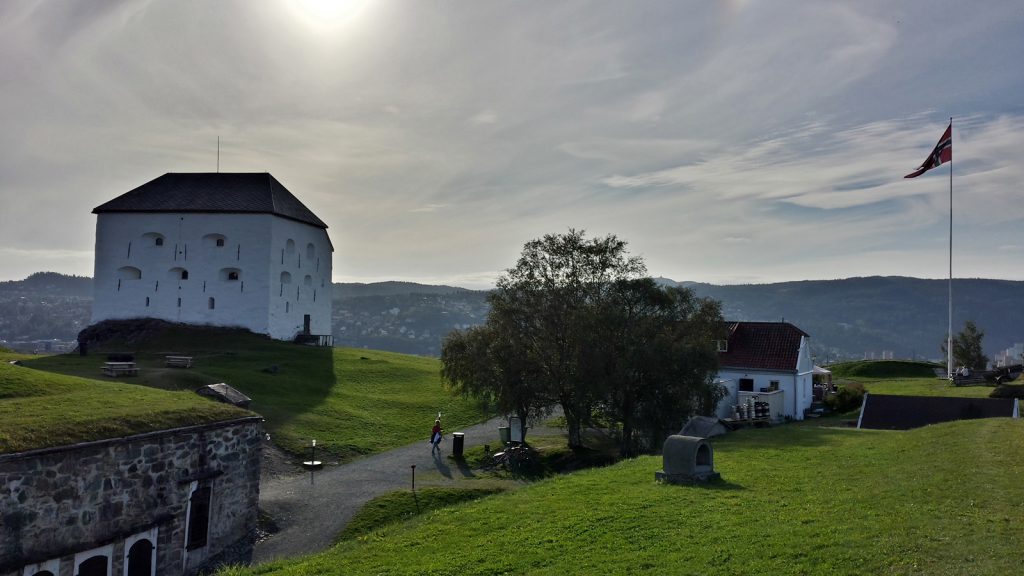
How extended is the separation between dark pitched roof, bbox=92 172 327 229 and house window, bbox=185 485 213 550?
4587 cm

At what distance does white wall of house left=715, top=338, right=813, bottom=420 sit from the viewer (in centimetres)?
4175

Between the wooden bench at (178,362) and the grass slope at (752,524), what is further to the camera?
the wooden bench at (178,362)

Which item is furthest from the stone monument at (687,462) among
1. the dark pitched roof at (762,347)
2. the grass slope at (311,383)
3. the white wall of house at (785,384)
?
the dark pitched roof at (762,347)

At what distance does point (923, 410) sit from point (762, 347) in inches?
514

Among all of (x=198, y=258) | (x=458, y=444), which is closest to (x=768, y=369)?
(x=458, y=444)

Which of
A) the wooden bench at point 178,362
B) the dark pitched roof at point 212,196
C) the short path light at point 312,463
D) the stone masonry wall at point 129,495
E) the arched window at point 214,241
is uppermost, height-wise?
the dark pitched roof at point 212,196

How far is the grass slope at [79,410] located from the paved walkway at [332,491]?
4.22 metres

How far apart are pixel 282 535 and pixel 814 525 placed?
16385 mm

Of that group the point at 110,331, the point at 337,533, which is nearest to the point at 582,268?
the point at 337,533

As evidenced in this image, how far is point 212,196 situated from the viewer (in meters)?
63.2

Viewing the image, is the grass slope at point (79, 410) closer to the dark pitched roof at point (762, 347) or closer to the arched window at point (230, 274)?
the dark pitched roof at point (762, 347)

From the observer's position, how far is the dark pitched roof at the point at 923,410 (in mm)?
30967

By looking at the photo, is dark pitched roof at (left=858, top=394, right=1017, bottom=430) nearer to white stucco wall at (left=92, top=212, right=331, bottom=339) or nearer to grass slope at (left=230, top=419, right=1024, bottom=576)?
grass slope at (left=230, top=419, right=1024, bottom=576)

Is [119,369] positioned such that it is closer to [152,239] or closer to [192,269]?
[192,269]
